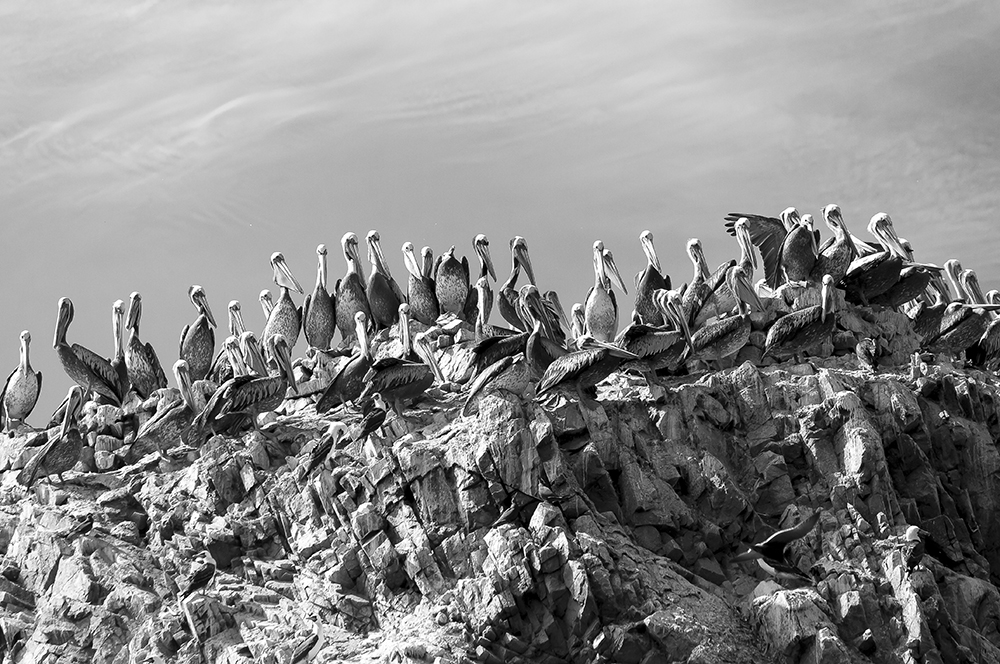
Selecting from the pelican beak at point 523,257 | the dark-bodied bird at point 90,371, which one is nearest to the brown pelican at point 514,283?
the pelican beak at point 523,257

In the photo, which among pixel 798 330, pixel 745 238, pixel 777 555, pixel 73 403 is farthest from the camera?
pixel 745 238

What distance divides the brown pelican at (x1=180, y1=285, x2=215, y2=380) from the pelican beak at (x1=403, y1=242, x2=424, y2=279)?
11.4 ft

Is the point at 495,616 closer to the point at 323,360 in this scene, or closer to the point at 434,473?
the point at 434,473

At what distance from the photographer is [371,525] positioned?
2266 centimetres

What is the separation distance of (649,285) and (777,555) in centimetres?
865

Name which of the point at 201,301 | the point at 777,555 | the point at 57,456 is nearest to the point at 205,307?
the point at 201,301

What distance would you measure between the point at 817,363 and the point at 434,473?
7.43m

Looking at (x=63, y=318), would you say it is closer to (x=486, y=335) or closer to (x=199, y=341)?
(x=199, y=341)

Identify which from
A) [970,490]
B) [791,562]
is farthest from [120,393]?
[970,490]

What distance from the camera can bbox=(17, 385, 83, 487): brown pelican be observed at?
24.8 m

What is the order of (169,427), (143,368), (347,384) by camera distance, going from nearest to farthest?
(347,384) < (169,427) < (143,368)

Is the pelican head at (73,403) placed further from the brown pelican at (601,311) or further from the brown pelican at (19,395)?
the brown pelican at (601,311)

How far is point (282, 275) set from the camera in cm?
3325

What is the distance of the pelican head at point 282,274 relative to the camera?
33.2 m
